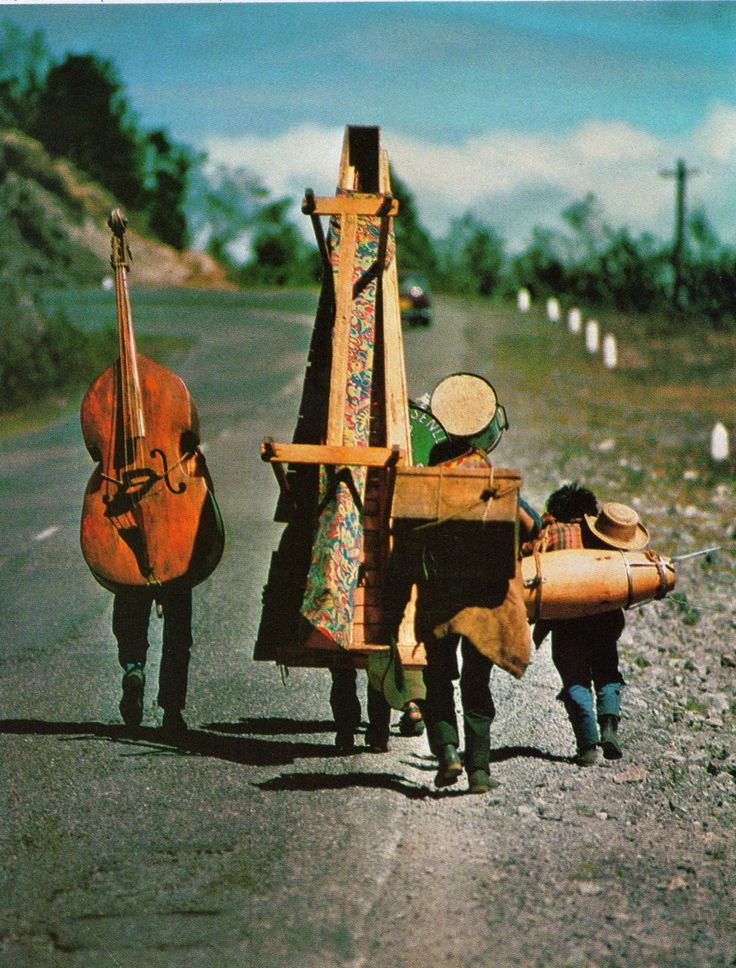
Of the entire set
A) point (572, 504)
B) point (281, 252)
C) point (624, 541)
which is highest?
point (281, 252)

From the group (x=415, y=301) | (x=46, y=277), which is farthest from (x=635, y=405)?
(x=415, y=301)

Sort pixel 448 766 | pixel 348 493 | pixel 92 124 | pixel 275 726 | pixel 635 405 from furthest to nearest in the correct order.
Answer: pixel 635 405 → pixel 92 124 → pixel 275 726 → pixel 448 766 → pixel 348 493

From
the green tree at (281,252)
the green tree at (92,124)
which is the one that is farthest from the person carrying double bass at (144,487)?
the green tree at (281,252)

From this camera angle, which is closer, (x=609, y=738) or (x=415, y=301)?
(x=609, y=738)

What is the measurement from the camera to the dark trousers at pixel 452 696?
5.04m

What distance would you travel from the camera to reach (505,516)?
4672 mm

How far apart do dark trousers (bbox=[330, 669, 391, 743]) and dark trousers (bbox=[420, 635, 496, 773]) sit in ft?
1.47

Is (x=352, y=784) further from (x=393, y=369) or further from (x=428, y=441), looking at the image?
(x=393, y=369)

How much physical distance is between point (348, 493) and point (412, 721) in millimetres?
886

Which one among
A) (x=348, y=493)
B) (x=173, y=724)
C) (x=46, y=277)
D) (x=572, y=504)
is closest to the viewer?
(x=348, y=493)

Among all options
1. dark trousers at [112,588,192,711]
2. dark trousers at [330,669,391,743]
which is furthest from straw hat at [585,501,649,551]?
dark trousers at [112,588,192,711]

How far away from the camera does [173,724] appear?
5.88 m

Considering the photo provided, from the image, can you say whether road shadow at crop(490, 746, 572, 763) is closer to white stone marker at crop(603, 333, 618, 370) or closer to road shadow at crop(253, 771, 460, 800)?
road shadow at crop(253, 771, 460, 800)

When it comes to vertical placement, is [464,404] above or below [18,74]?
below
